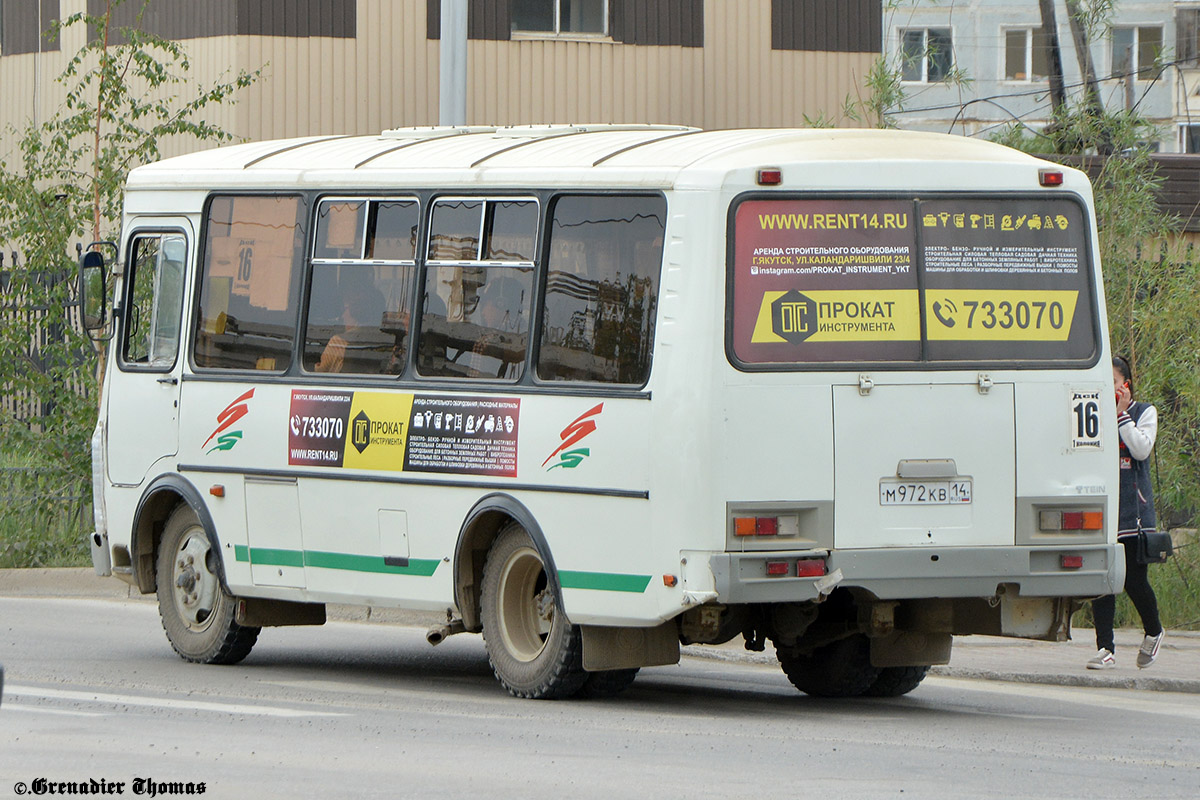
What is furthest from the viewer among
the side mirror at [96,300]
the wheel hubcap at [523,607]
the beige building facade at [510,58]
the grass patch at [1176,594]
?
the beige building facade at [510,58]

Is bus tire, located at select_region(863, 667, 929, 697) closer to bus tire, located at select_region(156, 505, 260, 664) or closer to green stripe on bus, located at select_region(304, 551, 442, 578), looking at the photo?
green stripe on bus, located at select_region(304, 551, 442, 578)

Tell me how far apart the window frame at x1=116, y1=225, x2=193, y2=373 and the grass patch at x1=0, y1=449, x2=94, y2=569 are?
5.65m

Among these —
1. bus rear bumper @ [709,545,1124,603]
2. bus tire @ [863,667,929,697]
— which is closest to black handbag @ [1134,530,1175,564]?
bus tire @ [863,667,929,697]

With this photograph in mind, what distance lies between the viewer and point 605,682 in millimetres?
10914

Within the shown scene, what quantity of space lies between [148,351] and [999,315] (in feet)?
17.5

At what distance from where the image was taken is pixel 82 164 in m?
20.9

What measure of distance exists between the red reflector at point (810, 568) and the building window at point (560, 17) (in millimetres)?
13340

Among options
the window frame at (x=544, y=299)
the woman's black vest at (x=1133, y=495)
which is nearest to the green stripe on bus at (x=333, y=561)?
the window frame at (x=544, y=299)

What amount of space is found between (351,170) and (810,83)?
1251 cm

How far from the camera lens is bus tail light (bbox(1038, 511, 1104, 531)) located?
34.4ft

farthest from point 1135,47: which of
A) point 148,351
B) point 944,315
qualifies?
point 944,315

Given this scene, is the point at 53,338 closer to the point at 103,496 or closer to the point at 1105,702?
the point at 103,496

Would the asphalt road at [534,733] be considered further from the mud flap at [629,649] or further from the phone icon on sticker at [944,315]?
the phone icon on sticker at [944,315]

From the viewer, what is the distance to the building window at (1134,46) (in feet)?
184
